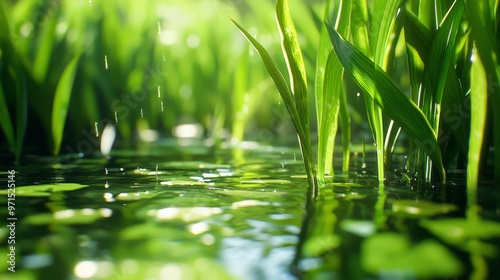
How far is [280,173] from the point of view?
Answer: 1.62 meters

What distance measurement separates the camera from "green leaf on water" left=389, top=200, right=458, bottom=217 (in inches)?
39.2

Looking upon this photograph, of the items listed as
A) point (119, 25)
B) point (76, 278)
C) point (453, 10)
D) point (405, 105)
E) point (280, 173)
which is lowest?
point (76, 278)

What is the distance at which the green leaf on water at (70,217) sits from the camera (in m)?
0.97

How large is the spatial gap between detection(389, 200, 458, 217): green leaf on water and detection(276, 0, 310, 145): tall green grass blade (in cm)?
29

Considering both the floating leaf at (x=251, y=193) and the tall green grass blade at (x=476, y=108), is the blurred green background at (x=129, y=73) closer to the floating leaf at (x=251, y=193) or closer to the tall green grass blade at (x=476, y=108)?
the floating leaf at (x=251, y=193)

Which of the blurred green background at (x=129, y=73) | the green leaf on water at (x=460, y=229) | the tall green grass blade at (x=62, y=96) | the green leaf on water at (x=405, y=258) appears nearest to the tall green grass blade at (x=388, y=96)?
the green leaf on water at (x=460, y=229)

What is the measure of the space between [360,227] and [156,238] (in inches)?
13.3

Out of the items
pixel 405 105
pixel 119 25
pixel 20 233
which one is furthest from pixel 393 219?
pixel 119 25

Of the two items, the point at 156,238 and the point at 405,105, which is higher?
the point at 405,105

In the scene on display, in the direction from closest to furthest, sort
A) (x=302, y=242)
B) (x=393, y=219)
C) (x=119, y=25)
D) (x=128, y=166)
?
1. (x=302, y=242)
2. (x=393, y=219)
3. (x=128, y=166)
4. (x=119, y=25)

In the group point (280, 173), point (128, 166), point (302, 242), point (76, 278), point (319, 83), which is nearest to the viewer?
point (76, 278)

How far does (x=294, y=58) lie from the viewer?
1.25 m

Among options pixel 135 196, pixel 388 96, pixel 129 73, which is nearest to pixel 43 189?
pixel 135 196

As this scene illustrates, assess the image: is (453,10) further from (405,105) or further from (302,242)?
(302,242)
